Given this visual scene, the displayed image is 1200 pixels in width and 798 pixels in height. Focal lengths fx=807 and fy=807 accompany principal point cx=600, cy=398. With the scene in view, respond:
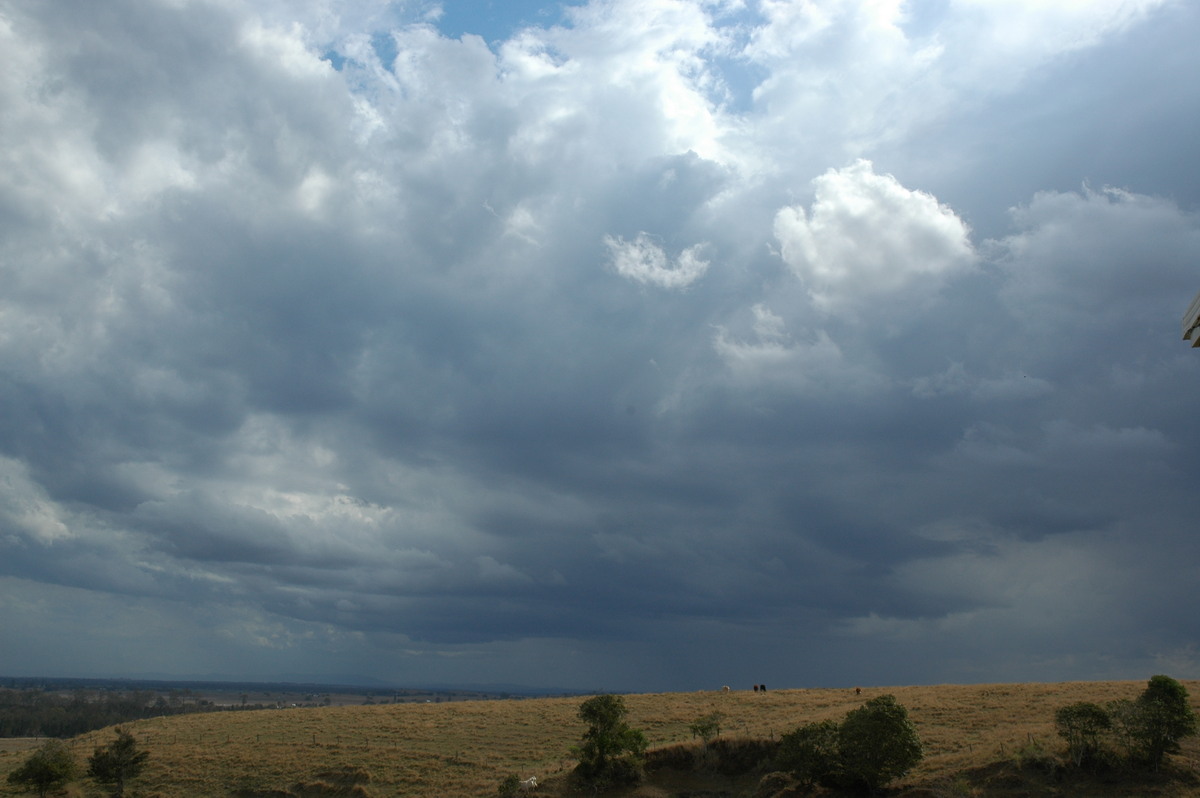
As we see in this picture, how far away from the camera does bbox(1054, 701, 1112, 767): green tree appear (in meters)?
43.3

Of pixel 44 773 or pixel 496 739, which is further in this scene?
pixel 496 739

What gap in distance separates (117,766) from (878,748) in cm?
5589

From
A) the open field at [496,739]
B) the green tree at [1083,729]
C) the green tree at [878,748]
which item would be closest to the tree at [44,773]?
the open field at [496,739]

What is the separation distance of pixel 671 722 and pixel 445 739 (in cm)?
1952

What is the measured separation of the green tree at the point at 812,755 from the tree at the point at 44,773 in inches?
2118

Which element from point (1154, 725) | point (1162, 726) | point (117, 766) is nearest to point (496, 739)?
point (117, 766)

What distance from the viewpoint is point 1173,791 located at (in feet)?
131

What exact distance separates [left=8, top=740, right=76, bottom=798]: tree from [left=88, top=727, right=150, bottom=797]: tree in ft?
5.77

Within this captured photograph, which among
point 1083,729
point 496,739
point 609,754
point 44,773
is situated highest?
point 1083,729

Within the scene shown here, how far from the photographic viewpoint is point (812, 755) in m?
47.4

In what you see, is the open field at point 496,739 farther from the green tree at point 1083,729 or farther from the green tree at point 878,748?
the green tree at point 878,748

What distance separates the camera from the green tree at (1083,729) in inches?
1706

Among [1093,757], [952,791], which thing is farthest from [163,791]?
[1093,757]

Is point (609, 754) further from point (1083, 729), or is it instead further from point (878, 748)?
point (1083, 729)
